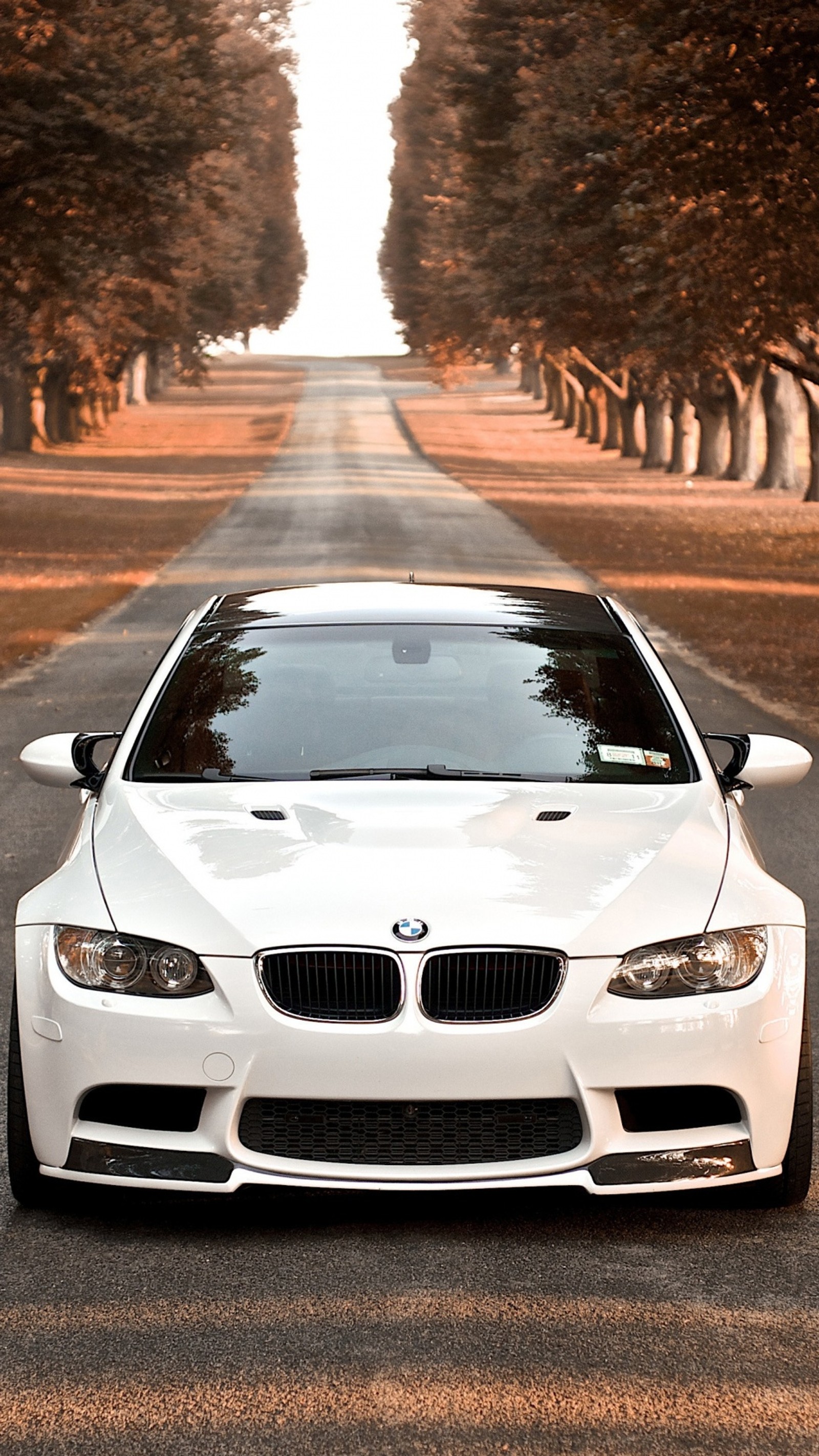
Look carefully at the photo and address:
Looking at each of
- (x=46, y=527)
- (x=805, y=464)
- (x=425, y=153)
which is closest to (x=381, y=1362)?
(x=46, y=527)

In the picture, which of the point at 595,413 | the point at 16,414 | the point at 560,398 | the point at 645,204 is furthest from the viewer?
the point at 560,398

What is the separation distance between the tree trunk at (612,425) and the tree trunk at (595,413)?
119cm

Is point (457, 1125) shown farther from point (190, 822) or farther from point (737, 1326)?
point (190, 822)

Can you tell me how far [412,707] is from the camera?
18.7ft

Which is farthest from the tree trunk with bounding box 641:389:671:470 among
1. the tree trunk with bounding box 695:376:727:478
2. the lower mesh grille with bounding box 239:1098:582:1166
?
A: the lower mesh grille with bounding box 239:1098:582:1166

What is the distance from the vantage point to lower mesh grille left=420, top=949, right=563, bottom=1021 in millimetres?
4172

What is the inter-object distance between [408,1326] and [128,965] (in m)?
1.05

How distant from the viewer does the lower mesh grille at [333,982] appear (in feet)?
13.7

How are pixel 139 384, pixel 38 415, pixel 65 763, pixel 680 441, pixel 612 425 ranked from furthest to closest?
pixel 139 384 → pixel 612 425 → pixel 38 415 → pixel 680 441 → pixel 65 763

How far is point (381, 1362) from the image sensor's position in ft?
11.9

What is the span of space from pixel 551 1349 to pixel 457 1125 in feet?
2.01

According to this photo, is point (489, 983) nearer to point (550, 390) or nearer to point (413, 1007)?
point (413, 1007)

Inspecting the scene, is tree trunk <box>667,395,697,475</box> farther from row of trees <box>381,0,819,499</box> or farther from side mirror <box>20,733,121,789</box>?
side mirror <box>20,733,121,789</box>

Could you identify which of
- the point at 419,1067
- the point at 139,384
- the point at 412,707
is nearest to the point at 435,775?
the point at 412,707
